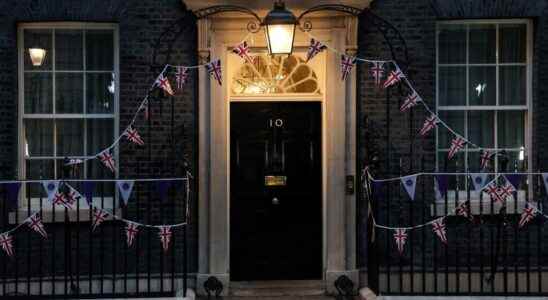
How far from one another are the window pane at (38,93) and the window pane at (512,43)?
5.71 m

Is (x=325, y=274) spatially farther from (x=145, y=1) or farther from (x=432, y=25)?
(x=145, y=1)

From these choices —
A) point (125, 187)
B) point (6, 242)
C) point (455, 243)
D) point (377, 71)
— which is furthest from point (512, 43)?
Answer: point (6, 242)

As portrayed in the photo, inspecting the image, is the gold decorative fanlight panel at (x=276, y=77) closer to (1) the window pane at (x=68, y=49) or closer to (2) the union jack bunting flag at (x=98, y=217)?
(1) the window pane at (x=68, y=49)

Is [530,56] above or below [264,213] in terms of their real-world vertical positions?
above

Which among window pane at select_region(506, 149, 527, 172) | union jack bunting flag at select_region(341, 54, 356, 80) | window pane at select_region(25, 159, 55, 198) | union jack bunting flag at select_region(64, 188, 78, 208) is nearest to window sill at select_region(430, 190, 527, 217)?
window pane at select_region(506, 149, 527, 172)

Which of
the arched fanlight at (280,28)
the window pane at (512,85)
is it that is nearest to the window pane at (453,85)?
the window pane at (512,85)

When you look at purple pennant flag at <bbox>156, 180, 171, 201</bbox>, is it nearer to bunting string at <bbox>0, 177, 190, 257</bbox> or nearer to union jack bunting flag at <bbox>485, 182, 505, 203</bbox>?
bunting string at <bbox>0, 177, 190, 257</bbox>

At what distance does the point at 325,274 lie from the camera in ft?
29.2

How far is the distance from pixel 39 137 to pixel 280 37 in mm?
3366

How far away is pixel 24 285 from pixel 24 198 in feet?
3.55

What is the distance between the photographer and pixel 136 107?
888cm

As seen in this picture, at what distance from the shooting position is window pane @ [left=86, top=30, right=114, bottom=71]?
9055 millimetres

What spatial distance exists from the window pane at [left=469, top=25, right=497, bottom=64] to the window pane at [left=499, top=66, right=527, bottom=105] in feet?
0.76

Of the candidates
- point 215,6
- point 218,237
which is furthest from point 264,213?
point 215,6
